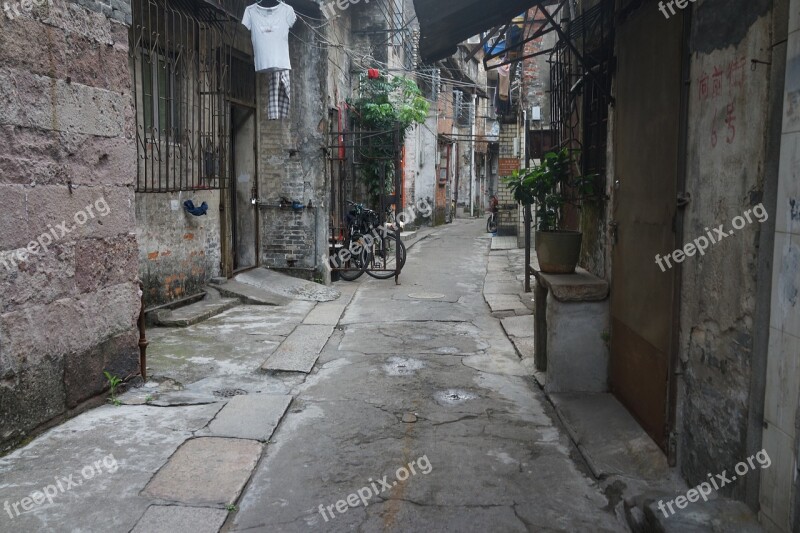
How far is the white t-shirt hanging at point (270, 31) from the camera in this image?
9875mm

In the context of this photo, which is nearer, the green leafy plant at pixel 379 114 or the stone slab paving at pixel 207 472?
the stone slab paving at pixel 207 472

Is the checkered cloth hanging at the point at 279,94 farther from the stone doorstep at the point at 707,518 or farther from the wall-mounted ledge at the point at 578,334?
the stone doorstep at the point at 707,518

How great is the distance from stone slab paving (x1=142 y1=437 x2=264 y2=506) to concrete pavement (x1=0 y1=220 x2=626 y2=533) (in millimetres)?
12

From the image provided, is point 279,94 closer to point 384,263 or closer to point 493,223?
point 384,263

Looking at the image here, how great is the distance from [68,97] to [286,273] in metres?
6.87

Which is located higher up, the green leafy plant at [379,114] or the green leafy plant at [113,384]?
the green leafy plant at [379,114]

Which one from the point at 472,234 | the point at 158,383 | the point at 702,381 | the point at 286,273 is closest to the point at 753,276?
the point at 702,381

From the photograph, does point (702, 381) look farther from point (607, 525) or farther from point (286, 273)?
point (286, 273)

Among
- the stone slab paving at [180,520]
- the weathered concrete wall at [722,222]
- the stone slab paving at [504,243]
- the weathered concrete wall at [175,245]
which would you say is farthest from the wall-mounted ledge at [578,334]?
the stone slab paving at [504,243]

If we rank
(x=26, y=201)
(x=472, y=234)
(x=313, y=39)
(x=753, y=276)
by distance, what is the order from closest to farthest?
1. (x=753, y=276)
2. (x=26, y=201)
3. (x=313, y=39)
4. (x=472, y=234)

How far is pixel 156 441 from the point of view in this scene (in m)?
4.56

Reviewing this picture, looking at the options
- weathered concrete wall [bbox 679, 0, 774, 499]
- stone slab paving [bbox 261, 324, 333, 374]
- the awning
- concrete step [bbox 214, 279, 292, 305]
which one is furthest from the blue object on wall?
weathered concrete wall [bbox 679, 0, 774, 499]

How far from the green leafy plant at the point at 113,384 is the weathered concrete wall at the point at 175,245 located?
289 centimetres

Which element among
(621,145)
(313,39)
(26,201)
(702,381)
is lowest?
(702,381)
